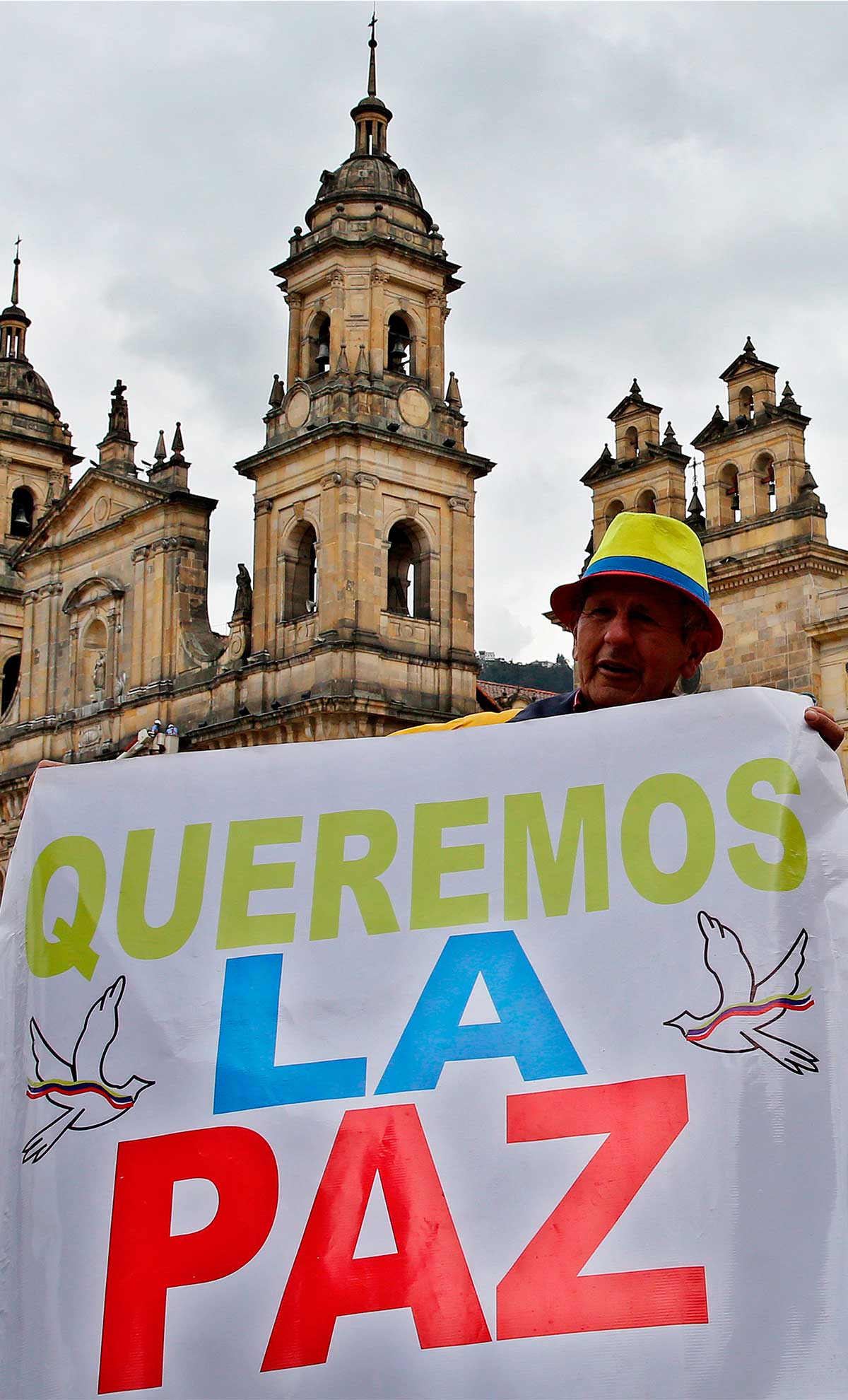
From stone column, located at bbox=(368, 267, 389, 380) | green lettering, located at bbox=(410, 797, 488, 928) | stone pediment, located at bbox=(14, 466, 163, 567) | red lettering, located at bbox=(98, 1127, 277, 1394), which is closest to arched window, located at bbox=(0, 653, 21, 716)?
stone pediment, located at bbox=(14, 466, 163, 567)

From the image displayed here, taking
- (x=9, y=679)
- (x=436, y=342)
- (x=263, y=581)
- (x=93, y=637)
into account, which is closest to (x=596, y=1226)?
(x=263, y=581)

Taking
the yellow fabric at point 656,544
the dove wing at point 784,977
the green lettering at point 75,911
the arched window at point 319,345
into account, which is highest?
the arched window at point 319,345

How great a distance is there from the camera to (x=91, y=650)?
38.1 metres

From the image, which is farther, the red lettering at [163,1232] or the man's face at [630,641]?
the man's face at [630,641]

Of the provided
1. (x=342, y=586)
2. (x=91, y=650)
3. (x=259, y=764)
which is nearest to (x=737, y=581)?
(x=342, y=586)

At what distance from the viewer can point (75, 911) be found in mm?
4324

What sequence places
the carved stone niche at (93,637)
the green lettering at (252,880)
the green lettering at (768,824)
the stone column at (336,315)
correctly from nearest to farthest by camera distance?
the green lettering at (768,824), the green lettering at (252,880), the stone column at (336,315), the carved stone niche at (93,637)

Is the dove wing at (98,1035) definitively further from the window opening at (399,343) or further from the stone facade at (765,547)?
the window opening at (399,343)

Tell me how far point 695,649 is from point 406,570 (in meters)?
28.2

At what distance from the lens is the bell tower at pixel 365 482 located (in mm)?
30688

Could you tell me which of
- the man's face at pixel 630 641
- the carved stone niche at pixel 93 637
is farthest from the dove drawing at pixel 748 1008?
the carved stone niche at pixel 93 637

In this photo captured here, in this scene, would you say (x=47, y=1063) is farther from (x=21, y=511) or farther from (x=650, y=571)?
(x=21, y=511)

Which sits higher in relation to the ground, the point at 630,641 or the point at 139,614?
the point at 139,614

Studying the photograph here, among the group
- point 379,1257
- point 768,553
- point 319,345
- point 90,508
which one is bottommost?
point 379,1257
